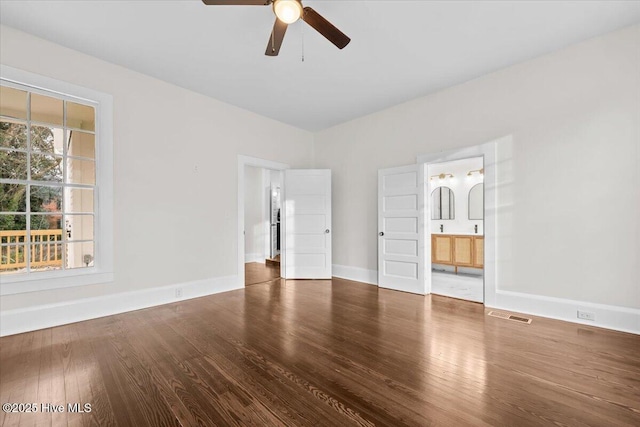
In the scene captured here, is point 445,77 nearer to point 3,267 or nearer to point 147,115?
point 147,115

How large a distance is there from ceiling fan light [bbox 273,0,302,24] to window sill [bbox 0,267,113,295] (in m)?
3.45

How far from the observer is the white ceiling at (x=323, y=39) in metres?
2.55

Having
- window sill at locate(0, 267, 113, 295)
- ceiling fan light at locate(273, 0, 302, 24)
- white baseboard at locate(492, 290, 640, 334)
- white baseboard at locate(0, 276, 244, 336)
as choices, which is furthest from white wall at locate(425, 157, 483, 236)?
window sill at locate(0, 267, 113, 295)

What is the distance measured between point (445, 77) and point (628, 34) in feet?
5.74

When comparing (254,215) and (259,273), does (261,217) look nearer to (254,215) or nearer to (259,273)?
(254,215)

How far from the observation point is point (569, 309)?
10.3 feet

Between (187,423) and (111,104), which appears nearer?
(187,423)

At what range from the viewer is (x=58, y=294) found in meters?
3.03

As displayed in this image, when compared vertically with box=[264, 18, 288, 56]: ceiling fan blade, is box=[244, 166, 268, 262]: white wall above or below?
below

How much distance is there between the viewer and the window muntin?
295 centimetres

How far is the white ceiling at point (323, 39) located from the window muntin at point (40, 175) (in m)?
0.83

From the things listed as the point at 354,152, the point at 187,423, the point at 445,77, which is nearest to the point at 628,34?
the point at 445,77

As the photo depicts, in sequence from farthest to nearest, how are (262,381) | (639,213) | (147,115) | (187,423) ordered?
(147,115) < (639,213) < (262,381) < (187,423)

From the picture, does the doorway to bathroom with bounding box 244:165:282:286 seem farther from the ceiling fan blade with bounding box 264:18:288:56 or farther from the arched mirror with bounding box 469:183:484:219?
the ceiling fan blade with bounding box 264:18:288:56
